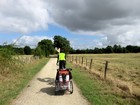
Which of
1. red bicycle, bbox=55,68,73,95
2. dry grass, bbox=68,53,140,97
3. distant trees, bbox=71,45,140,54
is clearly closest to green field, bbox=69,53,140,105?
dry grass, bbox=68,53,140,97

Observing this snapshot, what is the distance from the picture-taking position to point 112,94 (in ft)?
35.6

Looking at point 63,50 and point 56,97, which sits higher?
point 63,50

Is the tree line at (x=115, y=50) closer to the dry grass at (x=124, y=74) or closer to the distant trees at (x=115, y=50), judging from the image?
the distant trees at (x=115, y=50)

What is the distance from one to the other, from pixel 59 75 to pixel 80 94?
124 centimetres

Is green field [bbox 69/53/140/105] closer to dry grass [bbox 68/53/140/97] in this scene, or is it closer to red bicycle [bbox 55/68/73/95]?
dry grass [bbox 68/53/140/97]

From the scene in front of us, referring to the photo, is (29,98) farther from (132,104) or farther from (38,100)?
(132,104)

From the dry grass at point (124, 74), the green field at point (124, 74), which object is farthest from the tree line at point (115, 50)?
the dry grass at point (124, 74)

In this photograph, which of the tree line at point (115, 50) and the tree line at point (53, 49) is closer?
the tree line at point (53, 49)

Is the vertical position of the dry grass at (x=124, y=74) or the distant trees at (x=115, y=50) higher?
the distant trees at (x=115, y=50)

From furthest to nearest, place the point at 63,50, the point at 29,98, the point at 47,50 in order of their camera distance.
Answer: the point at 47,50, the point at 63,50, the point at 29,98

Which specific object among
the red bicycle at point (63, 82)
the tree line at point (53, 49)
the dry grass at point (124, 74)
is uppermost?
the tree line at point (53, 49)

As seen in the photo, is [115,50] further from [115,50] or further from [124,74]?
[124,74]

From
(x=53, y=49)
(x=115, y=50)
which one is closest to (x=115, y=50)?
(x=115, y=50)

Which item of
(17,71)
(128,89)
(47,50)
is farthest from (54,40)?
(128,89)
